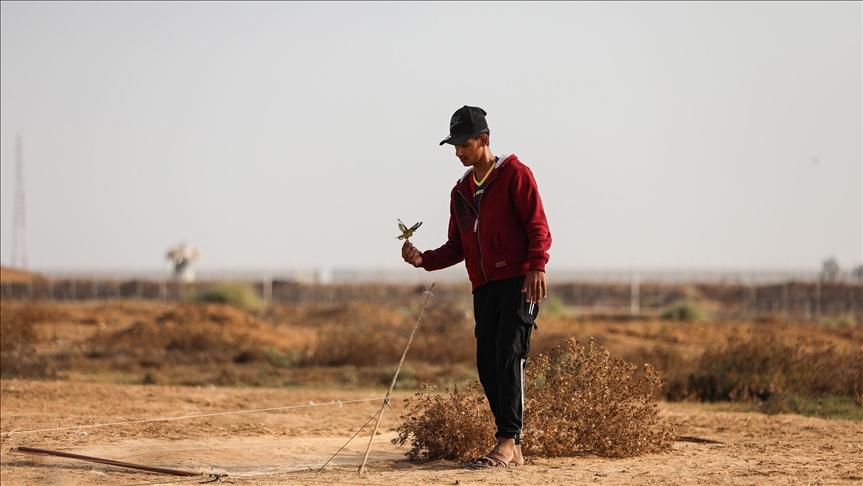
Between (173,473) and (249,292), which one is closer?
(173,473)

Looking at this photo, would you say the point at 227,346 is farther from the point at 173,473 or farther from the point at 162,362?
the point at 173,473

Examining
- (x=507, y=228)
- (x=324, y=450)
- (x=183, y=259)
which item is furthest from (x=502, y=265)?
(x=183, y=259)

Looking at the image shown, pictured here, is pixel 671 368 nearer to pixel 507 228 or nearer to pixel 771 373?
pixel 771 373

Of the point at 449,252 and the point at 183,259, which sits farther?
the point at 183,259

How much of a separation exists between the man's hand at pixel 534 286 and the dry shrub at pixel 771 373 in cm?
820

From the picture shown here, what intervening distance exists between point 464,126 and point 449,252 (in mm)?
933

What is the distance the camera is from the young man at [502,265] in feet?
26.2

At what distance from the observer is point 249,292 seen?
45875 millimetres

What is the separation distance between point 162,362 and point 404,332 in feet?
17.3

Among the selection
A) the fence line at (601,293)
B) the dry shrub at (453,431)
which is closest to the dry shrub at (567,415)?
the dry shrub at (453,431)

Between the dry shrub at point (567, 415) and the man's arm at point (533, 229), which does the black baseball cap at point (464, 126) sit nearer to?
the man's arm at point (533, 229)

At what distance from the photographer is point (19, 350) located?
19109mm

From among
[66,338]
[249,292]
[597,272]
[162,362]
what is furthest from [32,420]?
[597,272]

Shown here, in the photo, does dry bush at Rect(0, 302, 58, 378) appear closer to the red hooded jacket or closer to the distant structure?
the red hooded jacket
